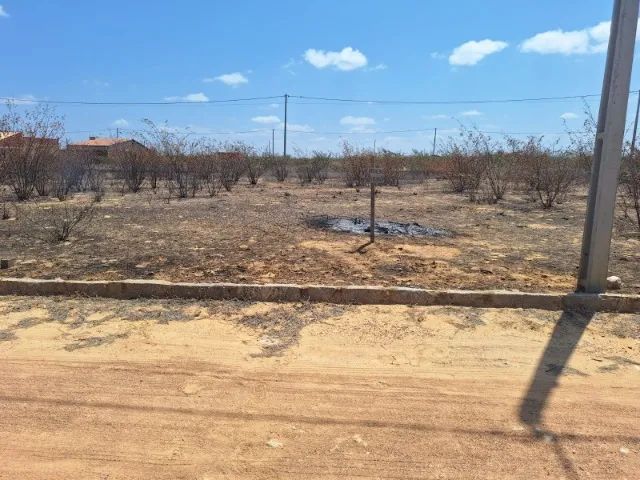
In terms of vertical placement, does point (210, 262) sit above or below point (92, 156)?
below

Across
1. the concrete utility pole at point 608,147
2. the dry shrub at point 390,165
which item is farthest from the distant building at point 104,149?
the concrete utility pole at point 608,147

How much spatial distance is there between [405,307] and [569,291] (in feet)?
5.95

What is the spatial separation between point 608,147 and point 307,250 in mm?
3966

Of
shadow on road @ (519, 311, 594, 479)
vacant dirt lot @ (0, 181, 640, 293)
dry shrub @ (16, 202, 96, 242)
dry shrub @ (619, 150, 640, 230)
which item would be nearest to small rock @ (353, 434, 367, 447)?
shadow on road @ (519, 311, 594, 479)

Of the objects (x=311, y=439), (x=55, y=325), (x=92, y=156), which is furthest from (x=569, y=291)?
(x=92, y=156)

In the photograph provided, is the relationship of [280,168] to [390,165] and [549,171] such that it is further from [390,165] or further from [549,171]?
[549,171]

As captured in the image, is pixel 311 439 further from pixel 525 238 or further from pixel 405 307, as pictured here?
pixel 525 238

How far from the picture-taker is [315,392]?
3273 mm

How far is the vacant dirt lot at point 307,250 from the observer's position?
590cm

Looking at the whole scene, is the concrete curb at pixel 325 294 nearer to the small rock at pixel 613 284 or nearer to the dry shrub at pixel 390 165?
the small rock at pixel 613 284

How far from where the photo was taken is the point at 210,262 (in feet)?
21.5

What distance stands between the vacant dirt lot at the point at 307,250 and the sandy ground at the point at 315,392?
1107 mm

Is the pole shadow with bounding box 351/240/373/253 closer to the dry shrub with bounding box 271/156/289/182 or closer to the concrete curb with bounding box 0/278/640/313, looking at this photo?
the concrete curb with bounding box 0/278/640/313

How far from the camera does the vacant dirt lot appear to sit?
19.4 feet
